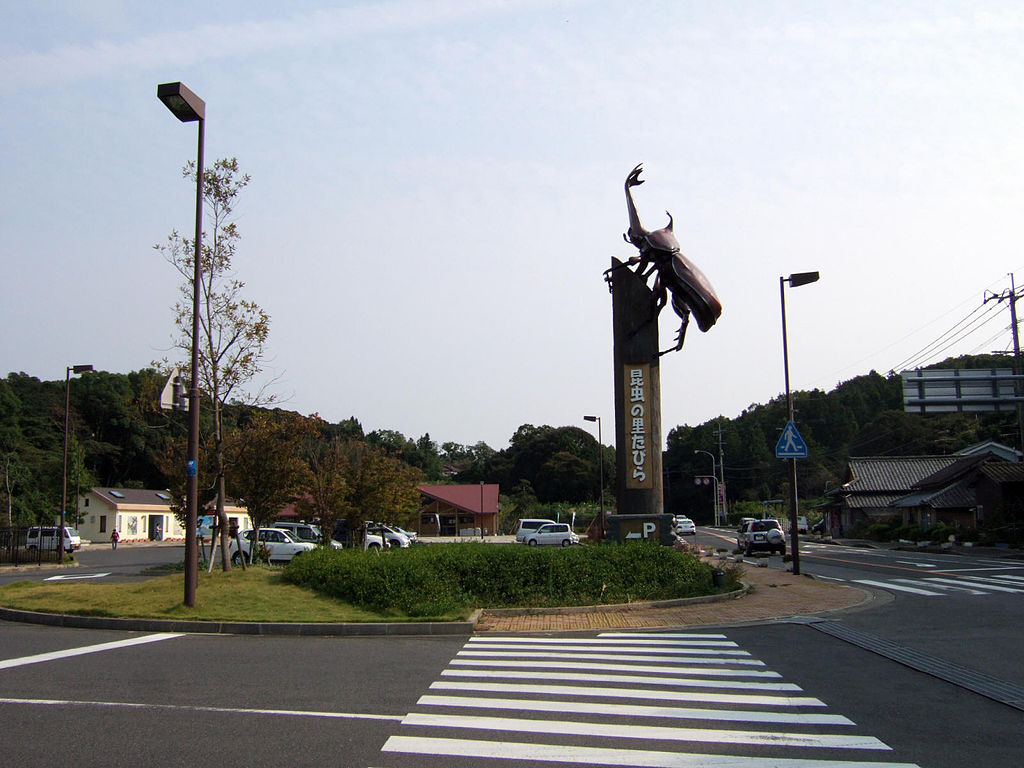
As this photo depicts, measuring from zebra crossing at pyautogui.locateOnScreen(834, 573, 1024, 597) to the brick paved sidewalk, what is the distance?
1861 mm

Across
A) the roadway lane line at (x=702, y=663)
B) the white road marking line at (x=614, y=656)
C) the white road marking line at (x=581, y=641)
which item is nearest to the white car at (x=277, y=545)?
the white road marking line at (x=581, y=641)

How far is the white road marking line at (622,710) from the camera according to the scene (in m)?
7.04

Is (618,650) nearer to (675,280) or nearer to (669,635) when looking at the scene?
(669,635)

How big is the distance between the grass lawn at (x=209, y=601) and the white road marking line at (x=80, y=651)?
94 centimetres

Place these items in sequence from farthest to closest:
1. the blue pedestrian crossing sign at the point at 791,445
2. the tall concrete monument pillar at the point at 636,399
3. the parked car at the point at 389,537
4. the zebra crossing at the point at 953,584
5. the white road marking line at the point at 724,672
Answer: the parked car at the point at 389,537 → the tall concrete monument pillar at the point at 636,399 → the blue pedestrian crossing sign at the point at 791,445 → the zebra crossing at the point at 953,584 → the white road marking line at the point at 724,672

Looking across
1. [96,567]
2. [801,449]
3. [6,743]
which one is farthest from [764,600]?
[96,567]

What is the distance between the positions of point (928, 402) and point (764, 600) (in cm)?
1095

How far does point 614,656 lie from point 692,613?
181 inches

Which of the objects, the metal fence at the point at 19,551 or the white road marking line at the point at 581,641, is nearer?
the white road marking line at the point at 581,641

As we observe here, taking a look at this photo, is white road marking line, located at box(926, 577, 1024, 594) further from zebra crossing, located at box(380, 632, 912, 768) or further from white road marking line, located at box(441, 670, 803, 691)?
white road marking line, located at box(441, 670, 803, 691)

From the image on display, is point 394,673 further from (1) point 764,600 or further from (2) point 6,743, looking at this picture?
(1) point 764,600

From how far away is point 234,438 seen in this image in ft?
58.0

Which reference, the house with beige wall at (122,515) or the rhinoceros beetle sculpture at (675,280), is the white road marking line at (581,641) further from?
the house with beige wall at (122,515)

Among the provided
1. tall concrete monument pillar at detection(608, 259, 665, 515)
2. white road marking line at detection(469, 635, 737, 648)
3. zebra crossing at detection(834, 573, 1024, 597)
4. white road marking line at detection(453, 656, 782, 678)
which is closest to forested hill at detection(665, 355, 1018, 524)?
zebra crossing at detection(834, 573, 1024, 597)
